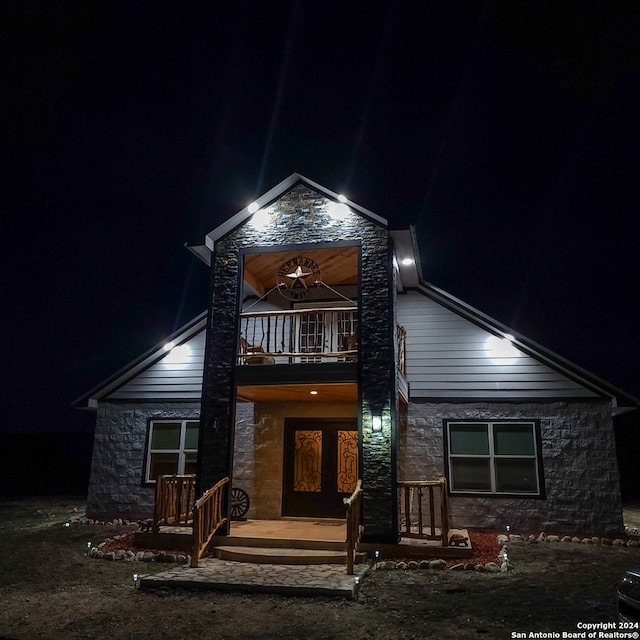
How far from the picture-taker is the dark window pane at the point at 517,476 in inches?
461

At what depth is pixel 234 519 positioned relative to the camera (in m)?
12.2

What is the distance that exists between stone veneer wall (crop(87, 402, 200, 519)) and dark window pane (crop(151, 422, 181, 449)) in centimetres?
21

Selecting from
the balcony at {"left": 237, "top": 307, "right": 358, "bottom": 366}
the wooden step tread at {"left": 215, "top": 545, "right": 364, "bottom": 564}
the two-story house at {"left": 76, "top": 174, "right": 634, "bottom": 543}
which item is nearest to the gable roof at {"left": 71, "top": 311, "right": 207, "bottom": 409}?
the two-story house at {"left": 76, "top": 174, "right": 634, "bottom": 543}

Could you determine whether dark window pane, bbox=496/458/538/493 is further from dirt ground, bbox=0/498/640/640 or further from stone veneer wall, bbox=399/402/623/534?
dirt ground, bbox=0/498/640/640

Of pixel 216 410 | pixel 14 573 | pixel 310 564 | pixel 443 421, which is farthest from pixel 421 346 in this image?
pixel 14 573

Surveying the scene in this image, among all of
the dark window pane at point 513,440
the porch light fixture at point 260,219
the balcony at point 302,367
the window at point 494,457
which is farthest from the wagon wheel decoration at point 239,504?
the porch light fixture at point 260,219

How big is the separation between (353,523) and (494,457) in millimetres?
5215

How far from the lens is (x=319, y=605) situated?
21.2 ft

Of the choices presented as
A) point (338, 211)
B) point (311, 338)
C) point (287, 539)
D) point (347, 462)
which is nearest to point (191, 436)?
point (311, 338)

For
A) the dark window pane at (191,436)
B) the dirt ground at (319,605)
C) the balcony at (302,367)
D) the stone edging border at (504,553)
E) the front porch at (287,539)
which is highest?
the balcony at (302,367)

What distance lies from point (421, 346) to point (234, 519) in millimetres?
6159

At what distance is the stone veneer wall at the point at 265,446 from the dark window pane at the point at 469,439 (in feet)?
7.88

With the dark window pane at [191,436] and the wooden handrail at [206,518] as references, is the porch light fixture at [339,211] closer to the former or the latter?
the wooden handrail at [206,518]

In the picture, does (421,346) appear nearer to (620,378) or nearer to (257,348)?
(257,348)
